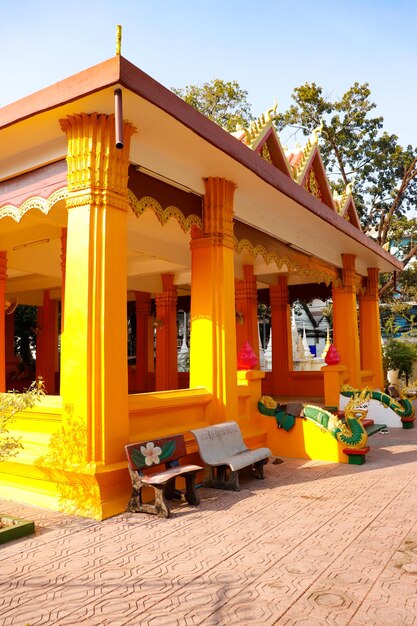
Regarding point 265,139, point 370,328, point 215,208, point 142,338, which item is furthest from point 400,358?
point 215,208

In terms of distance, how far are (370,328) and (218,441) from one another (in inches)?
354

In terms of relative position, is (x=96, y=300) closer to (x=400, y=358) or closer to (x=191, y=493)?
(x=191, y=493)

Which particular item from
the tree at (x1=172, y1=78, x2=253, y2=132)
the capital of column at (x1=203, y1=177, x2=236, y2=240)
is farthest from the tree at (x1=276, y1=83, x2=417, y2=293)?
the capital of column at (x1=203, y1=177, x2=236, y2=240)

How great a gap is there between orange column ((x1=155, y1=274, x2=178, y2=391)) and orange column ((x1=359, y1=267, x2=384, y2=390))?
5.21 metres

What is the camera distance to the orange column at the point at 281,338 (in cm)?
1457

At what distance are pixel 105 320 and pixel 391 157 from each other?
59.0 ft

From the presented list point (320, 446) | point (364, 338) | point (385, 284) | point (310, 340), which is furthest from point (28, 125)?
point (310, 340)

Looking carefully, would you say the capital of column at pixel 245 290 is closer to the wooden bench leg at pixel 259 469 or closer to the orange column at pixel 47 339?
the orange column at pixel 47 339

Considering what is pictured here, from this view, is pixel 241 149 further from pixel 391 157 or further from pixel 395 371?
pixel 391 157

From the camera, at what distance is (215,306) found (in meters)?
7.09

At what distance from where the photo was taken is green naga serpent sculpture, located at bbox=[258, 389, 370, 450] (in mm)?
7492

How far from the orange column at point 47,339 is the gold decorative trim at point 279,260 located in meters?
8.82

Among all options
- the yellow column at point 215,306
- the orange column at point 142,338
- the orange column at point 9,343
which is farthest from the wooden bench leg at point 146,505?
the orange column at point 9,343

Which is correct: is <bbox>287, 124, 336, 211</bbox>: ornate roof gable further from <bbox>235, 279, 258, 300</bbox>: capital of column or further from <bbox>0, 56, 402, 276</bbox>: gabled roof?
<bbox>235, 279, 258, 300</bbox>: capital of column
